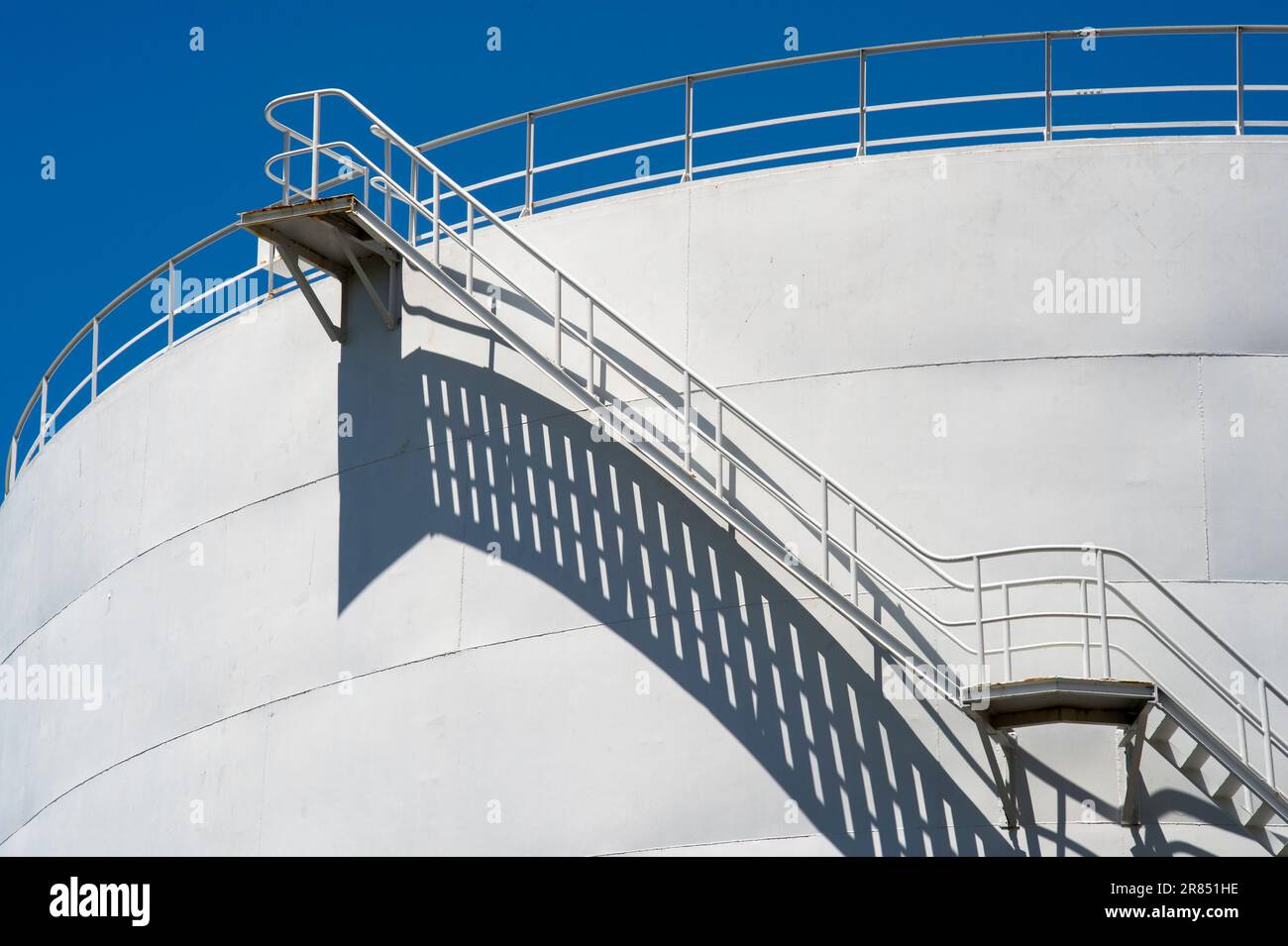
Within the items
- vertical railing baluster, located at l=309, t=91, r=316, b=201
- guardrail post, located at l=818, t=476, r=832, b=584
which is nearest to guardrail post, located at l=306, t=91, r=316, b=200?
vertical railing baluster, located at l=309, t=91, r=316, b=201

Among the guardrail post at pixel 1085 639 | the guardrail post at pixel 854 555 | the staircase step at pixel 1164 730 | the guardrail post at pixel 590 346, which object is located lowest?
the staircase step at pixel 1164 730

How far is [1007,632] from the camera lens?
1384 centimetres

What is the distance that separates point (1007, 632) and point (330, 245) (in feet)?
27.4

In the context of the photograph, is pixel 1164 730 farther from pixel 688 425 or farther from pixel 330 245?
pixel 330 245

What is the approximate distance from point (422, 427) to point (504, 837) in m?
4.28

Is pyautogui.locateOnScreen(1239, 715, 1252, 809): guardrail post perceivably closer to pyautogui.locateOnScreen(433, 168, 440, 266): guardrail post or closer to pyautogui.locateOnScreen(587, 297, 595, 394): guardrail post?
pyautogui.locateOnScreen(587, 297, 595, 394): guardrail post

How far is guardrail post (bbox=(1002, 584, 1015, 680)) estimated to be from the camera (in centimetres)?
1389

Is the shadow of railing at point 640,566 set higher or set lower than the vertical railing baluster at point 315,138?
lower

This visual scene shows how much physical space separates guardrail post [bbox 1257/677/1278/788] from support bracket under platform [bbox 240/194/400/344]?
9.21 m

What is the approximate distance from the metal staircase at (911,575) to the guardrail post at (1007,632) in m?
0.04

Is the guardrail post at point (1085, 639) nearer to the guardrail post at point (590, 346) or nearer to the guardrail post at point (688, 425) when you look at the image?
the guardrail post at point (688, 425)

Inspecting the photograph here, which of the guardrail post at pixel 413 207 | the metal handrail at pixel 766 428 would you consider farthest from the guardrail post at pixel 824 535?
the guardrail post at pixel 413 207

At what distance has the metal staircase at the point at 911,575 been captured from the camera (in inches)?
555

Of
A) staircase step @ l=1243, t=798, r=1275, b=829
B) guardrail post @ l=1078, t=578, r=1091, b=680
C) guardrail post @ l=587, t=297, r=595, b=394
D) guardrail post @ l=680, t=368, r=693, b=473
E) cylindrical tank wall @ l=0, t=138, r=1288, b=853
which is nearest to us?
guardrail post @ l=1078, t=578, r=1091, b=680
